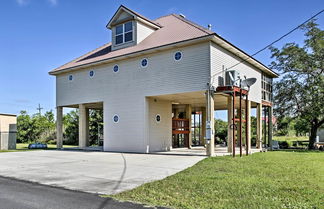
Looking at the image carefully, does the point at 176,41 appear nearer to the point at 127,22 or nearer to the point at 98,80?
the point at 127,22

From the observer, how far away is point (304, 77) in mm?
22047

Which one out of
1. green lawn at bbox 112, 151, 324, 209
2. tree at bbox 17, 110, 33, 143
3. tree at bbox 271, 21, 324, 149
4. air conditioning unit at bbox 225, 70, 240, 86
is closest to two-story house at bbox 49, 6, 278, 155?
air conditioning unit at bbox 225, 70, 240, 86

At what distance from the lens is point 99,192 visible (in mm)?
6555

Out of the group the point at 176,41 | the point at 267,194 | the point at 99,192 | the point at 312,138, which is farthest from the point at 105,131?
the point at 312,138

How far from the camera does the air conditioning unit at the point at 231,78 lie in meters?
15.4

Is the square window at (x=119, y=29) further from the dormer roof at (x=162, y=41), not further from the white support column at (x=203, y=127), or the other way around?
the white support column at (x=203, y=127)

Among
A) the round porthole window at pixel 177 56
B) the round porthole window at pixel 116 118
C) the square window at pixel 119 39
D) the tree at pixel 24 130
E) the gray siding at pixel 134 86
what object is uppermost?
the square window at pixel 119 39

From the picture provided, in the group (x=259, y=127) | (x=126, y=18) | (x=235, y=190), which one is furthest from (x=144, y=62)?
(x=235, y=190)

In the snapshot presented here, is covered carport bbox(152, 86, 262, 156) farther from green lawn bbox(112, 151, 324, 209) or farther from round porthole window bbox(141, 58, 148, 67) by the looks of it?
green lawn bbox(112, 151, 324, 209)

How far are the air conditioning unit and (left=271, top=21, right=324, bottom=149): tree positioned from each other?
8365mm

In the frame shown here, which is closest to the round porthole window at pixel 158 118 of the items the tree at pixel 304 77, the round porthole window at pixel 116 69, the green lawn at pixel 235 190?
the round porthole window at pixel 116 69

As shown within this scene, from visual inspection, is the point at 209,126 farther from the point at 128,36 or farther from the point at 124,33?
the point at 124,33

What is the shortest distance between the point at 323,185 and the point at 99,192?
18.0ft

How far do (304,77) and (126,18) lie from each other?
14381 millimetres
